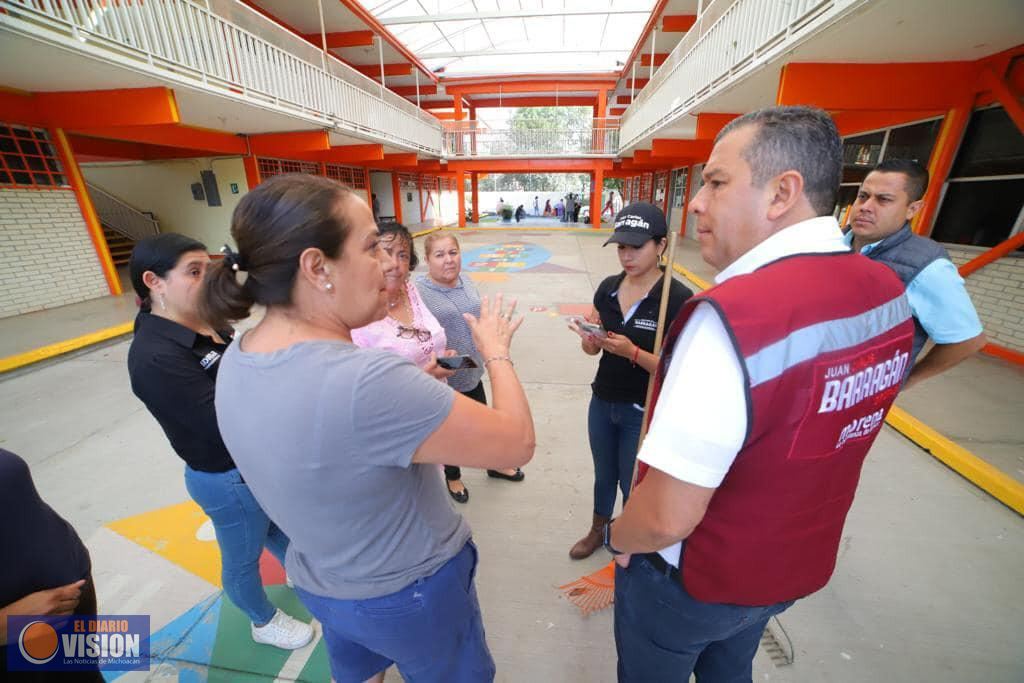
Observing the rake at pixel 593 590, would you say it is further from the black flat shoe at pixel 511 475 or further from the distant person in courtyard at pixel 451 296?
the black flat shoe at pixel 511 475

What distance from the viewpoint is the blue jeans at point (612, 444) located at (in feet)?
6.68

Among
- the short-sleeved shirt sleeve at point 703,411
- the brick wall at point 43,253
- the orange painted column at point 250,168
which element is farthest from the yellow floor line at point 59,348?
the short-sleeved shirt sleeve at point 703,411

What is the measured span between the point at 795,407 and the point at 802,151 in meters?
0.53

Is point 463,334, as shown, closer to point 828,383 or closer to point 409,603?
point 409,603

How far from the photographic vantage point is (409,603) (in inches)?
40.1

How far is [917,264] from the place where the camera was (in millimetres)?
1750

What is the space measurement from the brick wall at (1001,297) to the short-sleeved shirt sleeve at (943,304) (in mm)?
4251

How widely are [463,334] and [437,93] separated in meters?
20.9

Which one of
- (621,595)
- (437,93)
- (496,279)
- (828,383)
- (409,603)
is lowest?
(496,279)

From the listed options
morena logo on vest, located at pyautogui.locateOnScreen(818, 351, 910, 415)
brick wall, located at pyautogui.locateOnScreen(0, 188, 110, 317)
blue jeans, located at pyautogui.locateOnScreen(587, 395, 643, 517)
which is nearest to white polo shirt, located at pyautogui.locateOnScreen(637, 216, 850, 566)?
morena logo on vest, located at pyautogui.locateOnScreen(818, 351, 910, 415)

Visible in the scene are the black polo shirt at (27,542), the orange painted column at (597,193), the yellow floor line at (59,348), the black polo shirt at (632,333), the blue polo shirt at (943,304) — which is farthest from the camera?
the orange painted column at (597,193)

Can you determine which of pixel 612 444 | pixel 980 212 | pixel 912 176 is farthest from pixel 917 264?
pixel 980 212

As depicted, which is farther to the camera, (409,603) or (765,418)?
(409,603)

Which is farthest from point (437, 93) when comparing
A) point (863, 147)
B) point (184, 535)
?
point (184, 535)
